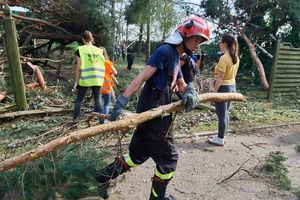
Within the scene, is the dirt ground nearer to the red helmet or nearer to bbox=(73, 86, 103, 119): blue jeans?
bbox=(73, 86, 103, 119): blue jeans

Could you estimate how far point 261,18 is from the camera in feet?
41.5

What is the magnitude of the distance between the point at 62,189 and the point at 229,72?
3098 millimetres

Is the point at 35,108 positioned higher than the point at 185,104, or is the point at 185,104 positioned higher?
the point at 185,104

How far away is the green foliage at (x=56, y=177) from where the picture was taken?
279 centimetres

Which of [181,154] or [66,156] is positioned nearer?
[66,156]

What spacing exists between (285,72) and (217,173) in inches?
279

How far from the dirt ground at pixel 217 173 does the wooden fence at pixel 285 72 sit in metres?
4.34

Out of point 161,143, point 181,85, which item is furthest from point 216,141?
point 161,143

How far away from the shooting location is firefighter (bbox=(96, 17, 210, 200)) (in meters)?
2.81

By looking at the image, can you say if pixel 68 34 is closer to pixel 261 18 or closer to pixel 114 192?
pixel 261 18

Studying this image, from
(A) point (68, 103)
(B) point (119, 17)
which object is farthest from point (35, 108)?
(B) point (119, 17)

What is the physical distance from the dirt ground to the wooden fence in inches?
171

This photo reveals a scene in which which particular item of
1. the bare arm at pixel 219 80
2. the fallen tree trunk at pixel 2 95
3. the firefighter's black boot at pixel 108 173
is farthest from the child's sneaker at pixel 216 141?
the fallen tree trunk at pixel 2 95

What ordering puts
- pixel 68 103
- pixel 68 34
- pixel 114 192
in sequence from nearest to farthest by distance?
1. pixel 114 192
2. pixel 68 103
3. pixel 68 34
